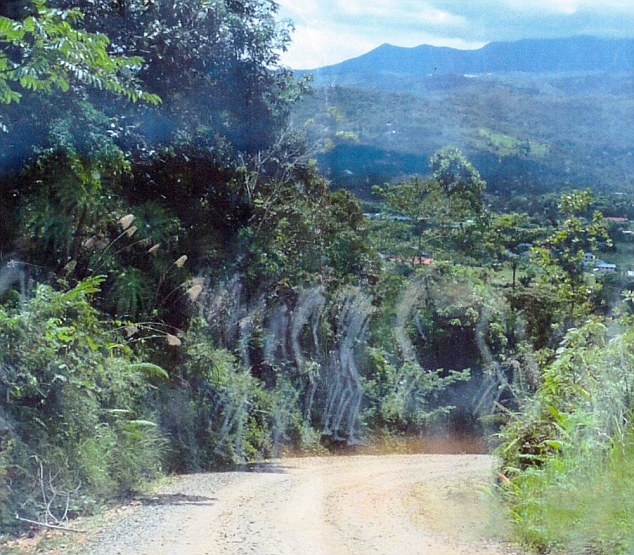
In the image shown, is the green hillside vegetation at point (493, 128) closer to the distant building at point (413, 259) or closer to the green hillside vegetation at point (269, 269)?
the green hillside vegetation at point (269, 269)

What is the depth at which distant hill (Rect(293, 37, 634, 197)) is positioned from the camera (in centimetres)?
1405

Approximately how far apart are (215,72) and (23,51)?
7596 millimetres

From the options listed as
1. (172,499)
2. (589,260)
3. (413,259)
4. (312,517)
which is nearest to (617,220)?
(589,260)

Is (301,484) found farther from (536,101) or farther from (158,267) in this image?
(536,101)

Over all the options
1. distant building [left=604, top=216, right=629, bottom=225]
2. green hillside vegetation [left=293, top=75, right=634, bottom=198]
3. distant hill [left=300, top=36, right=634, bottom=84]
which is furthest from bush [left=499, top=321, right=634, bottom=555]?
distant hill [left=300, top=36, right=634, bottom=84]

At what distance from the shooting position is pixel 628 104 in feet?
46.1

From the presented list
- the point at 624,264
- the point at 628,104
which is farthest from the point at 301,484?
the point at 628,104

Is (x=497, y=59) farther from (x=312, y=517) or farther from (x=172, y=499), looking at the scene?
(x=312, y=517)

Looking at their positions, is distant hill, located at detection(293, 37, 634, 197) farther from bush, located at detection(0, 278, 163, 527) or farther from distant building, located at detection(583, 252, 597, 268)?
bush, located at detection(0, 278, 163, 527)

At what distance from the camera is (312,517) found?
26.7 feet

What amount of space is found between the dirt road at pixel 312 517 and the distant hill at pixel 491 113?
18.1 feet

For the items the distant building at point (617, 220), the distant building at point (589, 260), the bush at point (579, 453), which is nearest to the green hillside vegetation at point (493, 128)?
the distant building at point (617, 220)

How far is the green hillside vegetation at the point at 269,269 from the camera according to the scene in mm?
8688

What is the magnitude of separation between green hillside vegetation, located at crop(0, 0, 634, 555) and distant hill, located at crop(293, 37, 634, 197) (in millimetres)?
60
